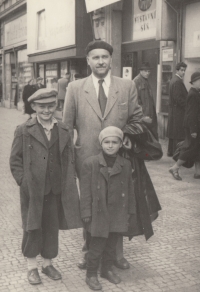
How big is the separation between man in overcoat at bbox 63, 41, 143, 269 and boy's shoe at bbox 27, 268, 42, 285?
447 millimetres

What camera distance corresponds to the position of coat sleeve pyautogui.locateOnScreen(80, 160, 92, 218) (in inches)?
142

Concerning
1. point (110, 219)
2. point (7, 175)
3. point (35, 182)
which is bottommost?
point (7, 175)

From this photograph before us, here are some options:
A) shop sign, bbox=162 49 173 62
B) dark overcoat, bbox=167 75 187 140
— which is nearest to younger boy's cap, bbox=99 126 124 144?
dark overcoat, bbox=167 75 187 140

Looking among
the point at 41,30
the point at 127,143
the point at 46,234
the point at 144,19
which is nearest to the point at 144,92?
the point at 144,19

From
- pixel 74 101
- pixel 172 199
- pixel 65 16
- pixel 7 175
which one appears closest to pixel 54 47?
pixel 65 16

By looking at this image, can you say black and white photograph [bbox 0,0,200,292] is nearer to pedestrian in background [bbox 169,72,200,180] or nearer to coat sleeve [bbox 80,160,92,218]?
coat sleeve [bbox 80,160,92,218]

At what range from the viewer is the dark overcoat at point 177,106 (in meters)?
9.04

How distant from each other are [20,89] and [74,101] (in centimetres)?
2197

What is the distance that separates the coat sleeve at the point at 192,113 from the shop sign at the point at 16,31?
18165 millimetres

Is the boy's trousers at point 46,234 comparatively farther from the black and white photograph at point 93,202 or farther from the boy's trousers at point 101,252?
the boy's trousers at point 101,252

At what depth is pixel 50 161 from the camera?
145 inches

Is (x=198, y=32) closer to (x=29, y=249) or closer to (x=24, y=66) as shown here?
(x=29, y=249)

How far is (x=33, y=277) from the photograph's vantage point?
3.73 metres

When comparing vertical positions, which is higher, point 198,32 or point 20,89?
point 198,32
